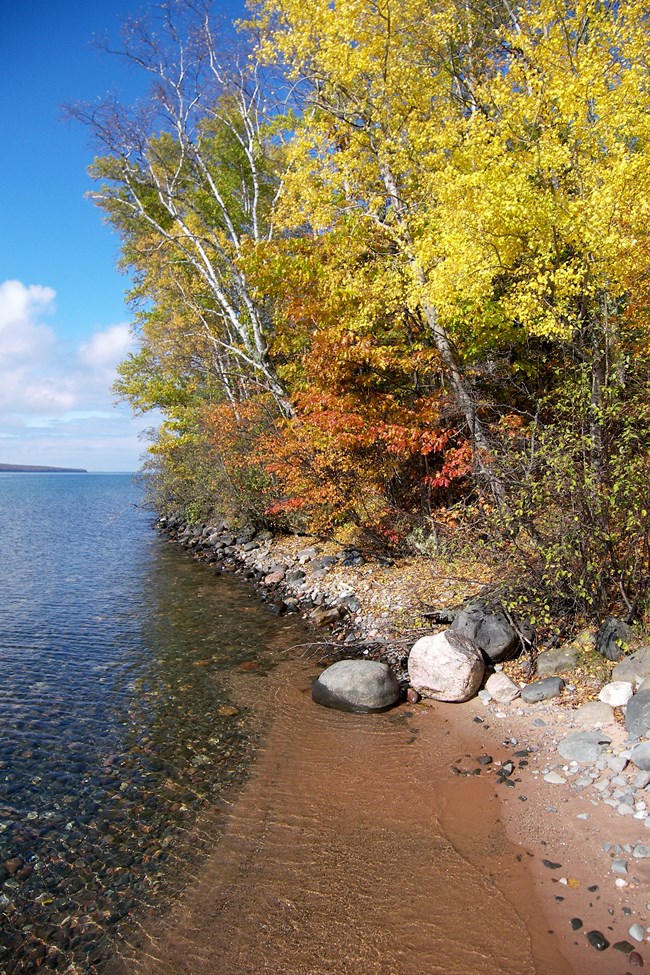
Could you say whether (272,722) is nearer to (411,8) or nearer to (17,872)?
(17,872)

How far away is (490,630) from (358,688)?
2167mm

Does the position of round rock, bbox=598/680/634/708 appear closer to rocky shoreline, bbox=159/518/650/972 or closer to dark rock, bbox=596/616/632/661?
rocky shoreline, bbox=159/518/650/972

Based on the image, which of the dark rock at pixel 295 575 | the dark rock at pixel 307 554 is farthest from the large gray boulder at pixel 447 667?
the dark rock at pixel 307 554

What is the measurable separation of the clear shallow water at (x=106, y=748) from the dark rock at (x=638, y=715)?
442 centimetres

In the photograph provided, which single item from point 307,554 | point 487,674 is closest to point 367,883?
point 487,674

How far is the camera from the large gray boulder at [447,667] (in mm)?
7613

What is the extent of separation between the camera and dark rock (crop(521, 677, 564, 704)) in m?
6.92

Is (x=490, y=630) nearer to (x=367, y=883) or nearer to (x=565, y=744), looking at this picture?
(x=565, y=744)

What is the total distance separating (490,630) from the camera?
8.12 meters

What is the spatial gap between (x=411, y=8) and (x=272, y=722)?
15.0 meters

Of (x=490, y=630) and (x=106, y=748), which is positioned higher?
(x=490, y=630)

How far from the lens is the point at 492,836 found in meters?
5.04

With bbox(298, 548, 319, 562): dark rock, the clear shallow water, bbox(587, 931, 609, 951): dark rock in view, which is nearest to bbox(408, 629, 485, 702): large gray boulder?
the clear shallow water

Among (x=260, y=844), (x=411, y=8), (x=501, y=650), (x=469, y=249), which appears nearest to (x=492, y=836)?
(x=260, y=844)
